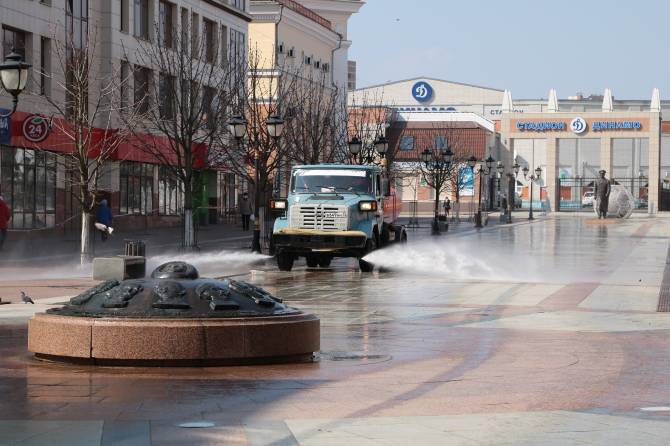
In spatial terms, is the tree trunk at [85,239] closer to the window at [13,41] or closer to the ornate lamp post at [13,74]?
the ornate lamp post at [13,74]

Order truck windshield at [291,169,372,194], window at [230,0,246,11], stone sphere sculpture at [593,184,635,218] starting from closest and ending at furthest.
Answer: truck windshield at [291,169,372,194] < window at [230,0,246,11] < stone sphere sculpture at [593,184,635,218]

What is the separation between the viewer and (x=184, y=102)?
3894cm

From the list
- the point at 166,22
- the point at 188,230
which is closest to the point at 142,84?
the point at 166,22

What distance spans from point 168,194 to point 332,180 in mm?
32014

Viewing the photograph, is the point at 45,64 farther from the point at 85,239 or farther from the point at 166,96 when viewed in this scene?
the point at 85,239

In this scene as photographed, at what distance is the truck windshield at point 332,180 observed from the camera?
96.5 ft

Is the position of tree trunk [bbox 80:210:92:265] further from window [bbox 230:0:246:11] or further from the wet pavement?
window [bbox 230:0:246:11]

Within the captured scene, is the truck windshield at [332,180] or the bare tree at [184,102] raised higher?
the bare tree at [184,102]

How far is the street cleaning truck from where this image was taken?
28.6 m

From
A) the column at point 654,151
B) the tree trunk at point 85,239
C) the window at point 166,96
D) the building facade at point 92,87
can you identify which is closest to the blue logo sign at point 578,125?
the column at point 654,151

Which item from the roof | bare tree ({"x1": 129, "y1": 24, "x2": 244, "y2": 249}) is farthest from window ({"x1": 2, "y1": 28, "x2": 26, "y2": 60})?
the roof

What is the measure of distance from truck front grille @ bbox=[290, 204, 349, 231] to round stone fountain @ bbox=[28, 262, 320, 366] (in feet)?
55.2

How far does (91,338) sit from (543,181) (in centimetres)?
10987

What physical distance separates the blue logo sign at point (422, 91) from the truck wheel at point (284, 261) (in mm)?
104933
